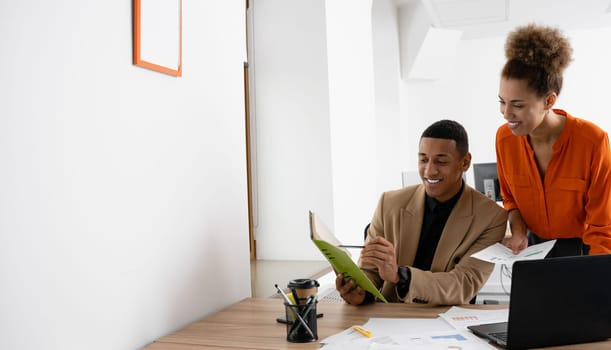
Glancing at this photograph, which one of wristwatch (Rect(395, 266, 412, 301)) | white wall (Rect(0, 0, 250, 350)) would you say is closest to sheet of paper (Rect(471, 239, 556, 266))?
wristwatch (Rect(395, 266, 412, 301))

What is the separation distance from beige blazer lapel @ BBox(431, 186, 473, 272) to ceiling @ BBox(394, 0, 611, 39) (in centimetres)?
353

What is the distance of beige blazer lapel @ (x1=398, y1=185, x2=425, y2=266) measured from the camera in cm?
196

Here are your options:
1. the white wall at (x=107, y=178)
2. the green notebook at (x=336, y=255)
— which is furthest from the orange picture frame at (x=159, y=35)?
the green notebook at (x=336, y=255)

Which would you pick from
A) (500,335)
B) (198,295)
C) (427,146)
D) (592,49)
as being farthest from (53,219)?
(592,49)

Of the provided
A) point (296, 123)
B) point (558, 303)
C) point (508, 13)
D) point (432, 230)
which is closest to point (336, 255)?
point (558, 303)

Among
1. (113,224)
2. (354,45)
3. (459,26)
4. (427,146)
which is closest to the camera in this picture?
(113,224)

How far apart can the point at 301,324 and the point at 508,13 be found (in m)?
5.14

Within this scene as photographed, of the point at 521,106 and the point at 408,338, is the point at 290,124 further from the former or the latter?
the point at 408,338

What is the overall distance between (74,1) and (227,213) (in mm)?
841

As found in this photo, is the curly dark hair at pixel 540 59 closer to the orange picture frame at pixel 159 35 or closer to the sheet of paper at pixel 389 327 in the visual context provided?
the sheet of paper at pixel 389 327

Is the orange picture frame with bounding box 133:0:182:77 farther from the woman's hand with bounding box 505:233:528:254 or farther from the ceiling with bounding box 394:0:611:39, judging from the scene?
the ceiling with bounding box 394:0:611:39

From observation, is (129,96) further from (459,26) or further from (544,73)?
(459,26)

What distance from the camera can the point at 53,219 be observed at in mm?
1088

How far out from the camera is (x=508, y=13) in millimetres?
5598
